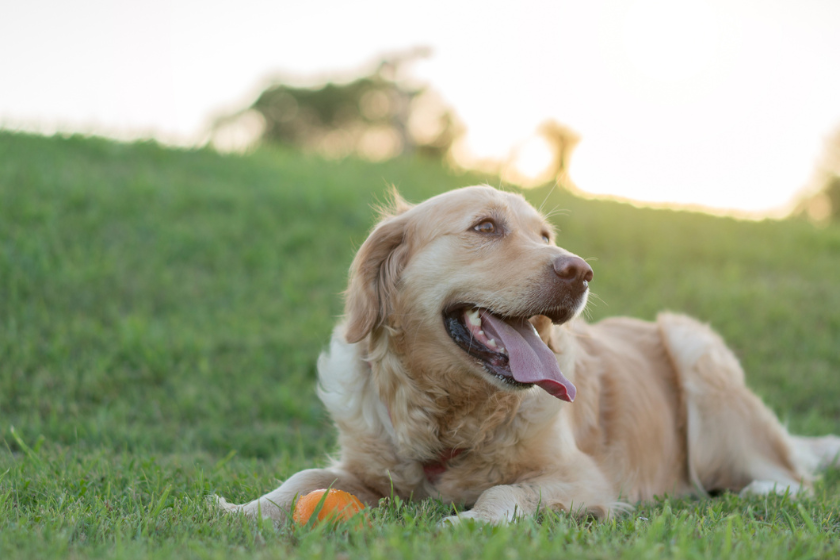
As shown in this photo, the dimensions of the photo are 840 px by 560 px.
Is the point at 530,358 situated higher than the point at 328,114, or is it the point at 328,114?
the point at 328,114

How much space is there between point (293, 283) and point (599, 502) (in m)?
4.52

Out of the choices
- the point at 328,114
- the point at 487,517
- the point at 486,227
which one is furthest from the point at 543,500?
the point at 328,114

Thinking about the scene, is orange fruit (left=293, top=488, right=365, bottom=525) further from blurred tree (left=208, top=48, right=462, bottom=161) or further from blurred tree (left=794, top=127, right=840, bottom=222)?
blurred tree (left=208, top=48, right=462, bottom=161)

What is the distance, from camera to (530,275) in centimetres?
279

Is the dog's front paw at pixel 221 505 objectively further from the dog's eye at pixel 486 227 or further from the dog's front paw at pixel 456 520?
the dog's eye at pixel 486 227

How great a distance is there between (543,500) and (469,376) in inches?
23.7

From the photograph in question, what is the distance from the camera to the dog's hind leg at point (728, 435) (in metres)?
3.85

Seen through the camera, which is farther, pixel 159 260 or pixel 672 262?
pixel 672 262

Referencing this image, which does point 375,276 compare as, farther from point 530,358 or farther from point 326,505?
point 326,505

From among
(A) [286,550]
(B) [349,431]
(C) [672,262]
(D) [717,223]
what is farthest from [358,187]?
(A) [286,550]

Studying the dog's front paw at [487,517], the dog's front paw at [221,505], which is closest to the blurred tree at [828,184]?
the dog's front paw at [487,517]

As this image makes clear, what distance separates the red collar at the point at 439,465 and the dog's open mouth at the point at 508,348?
46 centimetres

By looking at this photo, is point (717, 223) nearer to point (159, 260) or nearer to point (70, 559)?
point (159, 260)

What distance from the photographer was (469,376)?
2896mm
